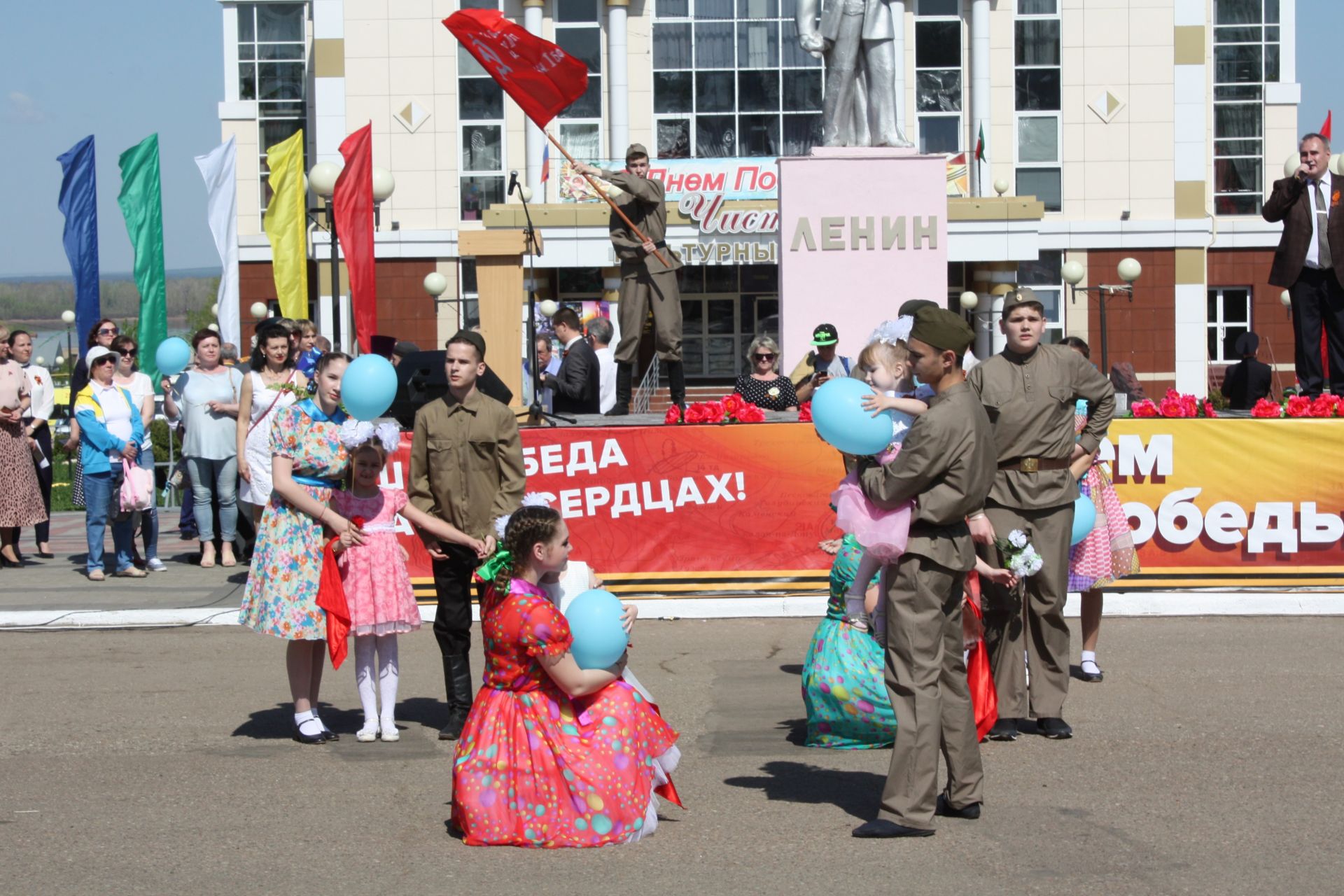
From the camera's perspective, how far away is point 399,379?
1211 cm

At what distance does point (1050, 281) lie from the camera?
136ft

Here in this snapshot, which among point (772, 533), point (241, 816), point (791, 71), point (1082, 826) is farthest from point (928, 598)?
point (791, 71)

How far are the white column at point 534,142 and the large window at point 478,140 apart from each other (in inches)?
39.7

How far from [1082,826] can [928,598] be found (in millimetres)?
1012

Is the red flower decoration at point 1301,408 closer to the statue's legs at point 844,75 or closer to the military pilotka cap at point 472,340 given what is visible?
the statue's legs at point 844,75

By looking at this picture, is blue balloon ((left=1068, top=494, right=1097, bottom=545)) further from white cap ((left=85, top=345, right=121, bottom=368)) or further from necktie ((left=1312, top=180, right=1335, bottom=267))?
white cap ((left=85, top=345, right=121, bottom=368))

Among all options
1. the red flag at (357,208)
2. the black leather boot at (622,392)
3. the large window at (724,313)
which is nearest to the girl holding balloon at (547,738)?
the black leather boot at (622,392)

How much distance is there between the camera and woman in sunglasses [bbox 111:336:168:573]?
13059mm

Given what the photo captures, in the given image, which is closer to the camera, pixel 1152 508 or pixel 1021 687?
pixel 1021 687

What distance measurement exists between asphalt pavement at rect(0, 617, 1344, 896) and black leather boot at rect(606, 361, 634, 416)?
4976 millimetres

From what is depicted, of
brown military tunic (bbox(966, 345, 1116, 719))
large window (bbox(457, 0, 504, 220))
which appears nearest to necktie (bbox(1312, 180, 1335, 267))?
brown military tunic (bbox(966, 345, 1116, 719))

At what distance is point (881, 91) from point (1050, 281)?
2839 cm

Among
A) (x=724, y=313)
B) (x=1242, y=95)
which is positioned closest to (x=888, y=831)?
(x=724, y=313)

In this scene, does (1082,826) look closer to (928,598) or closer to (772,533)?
(928,598)
